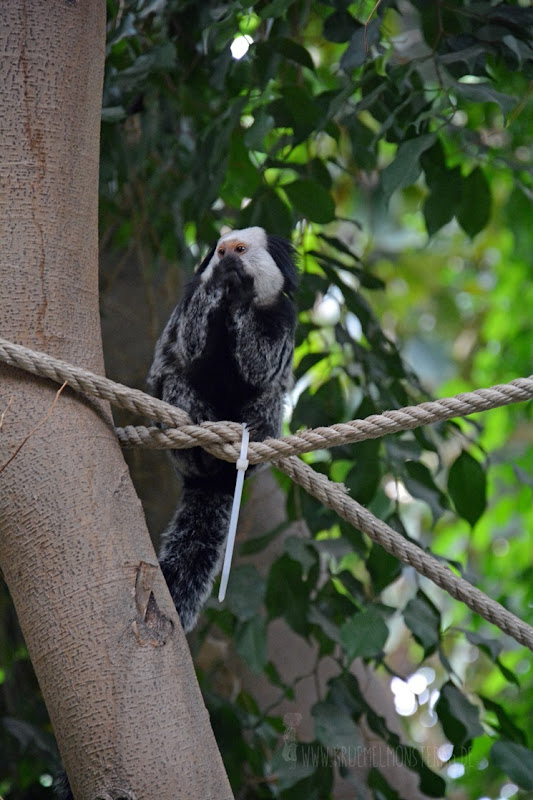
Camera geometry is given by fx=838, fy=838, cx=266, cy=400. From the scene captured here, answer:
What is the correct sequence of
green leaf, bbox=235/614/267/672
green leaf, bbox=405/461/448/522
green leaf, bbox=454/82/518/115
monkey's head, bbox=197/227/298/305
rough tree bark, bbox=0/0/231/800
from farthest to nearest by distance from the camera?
green leaf, bbox=405/461/448/522 < monkey's head, bbox=197/227/298/305 < green leaf, bbox=235/614/267/672 < green leaf, bbox=454/82/518/115 < rough tree bark, bbox=0/0/231/800

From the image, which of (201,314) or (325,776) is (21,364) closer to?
(201,314)

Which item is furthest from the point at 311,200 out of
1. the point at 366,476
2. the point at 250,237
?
the point at 366,476

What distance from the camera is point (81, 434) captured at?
135cm

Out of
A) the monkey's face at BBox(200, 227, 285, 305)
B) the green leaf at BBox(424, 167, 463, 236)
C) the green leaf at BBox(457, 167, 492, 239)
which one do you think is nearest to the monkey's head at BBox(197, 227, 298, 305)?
the monkey's face at BBox(200, 227, 285, 305)

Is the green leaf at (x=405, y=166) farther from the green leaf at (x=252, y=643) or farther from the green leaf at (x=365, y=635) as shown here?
the green leaf at (x=252, y=643)

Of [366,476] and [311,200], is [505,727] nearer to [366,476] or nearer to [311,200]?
[366,476]

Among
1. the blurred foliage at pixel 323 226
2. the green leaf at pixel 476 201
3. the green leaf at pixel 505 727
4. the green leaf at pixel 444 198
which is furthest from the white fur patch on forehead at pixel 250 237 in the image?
the green leaf at pixel 505 727

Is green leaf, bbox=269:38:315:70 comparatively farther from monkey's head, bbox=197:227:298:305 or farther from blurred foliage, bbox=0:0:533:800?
monkey's head, bbox=197:227:298:305

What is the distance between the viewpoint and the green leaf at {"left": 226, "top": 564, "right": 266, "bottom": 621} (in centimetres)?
185

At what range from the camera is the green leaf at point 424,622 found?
182 cm

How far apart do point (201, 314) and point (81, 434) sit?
2.02 ft

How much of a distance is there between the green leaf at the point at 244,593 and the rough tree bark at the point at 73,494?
0.57 m

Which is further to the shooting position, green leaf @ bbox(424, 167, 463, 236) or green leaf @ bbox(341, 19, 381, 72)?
green leaf @ bbox(424, 167, 463, 236)

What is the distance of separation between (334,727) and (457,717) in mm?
279
